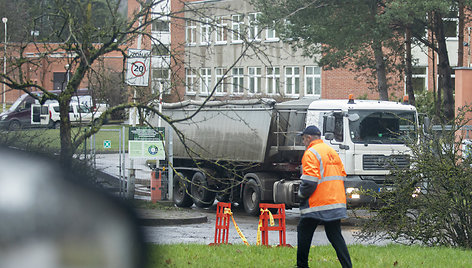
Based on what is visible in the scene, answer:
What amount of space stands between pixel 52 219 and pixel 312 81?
158 feet

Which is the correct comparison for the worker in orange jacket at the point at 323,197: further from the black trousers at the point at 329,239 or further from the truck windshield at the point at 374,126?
the truck windshield at the point at 374,126

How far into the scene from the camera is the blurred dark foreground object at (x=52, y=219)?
205 centimetres

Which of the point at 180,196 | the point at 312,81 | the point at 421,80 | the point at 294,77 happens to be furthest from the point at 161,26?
the point at 294,77

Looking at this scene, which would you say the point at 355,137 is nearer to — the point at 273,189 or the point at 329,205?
the point at 273,189

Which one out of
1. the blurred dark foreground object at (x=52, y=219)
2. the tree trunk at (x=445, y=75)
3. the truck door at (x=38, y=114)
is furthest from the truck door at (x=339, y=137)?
the truck door at (x=38, y=114)

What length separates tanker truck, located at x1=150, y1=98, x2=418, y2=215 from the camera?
58.6 feet

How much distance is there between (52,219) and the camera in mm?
2121

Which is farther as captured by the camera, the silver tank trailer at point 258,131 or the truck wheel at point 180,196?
the truck wheel at point 180,196

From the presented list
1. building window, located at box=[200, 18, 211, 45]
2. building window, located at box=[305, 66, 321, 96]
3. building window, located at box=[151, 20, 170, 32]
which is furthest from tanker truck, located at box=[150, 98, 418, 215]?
building window, located at box=[305, 66, 321, 96]

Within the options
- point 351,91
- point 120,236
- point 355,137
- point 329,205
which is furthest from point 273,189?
point 351,91

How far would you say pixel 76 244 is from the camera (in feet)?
7.10

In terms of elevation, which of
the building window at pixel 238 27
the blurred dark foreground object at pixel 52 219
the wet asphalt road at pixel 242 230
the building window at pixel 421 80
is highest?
the building window at pixel 421 80

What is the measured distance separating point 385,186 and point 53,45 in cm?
564

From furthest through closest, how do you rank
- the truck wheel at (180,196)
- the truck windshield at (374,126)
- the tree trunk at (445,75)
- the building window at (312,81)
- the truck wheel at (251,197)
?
the building window at (312,81) → the tree trunk at (445,75) → the truck wheel at (180,196) → the truck wheel at (251,197) → the truck windshield at (374,126)
